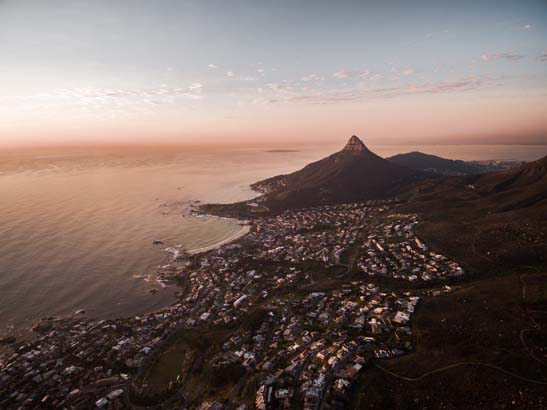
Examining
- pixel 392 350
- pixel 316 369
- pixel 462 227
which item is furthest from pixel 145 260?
pixel 462 227

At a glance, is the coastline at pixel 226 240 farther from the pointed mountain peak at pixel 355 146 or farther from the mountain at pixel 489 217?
the pointed mountain peak at pixel 355 146

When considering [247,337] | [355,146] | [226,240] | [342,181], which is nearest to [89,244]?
[226,240]

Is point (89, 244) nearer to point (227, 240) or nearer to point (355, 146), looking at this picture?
point (227, 240)

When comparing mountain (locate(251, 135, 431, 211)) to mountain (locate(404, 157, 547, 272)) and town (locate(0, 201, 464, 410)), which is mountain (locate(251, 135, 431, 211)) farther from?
town (locate(0, 201, 464, 410))

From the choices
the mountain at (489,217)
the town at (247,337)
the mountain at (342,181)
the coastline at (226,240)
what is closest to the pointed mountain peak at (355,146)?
the mountain at (342,181)

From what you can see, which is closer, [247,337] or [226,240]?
[247,337]

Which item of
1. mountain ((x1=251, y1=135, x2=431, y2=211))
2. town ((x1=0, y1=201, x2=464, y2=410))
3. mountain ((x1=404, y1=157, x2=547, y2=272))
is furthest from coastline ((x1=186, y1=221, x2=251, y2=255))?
mountain ((x1=404, y1=157, x2=547, y2=272))
